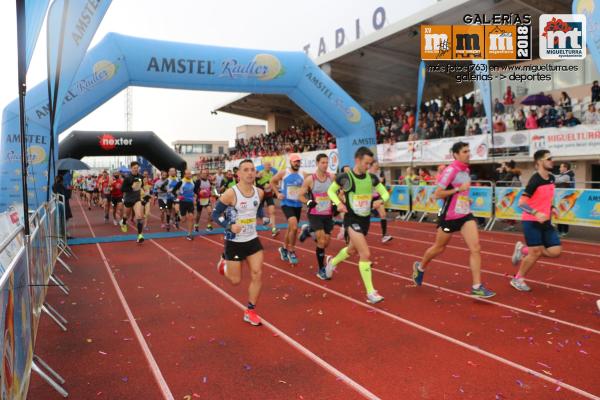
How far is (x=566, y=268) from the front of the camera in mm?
7977

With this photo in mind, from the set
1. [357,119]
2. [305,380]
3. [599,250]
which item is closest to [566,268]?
[599,250]

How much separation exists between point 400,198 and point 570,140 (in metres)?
5.87

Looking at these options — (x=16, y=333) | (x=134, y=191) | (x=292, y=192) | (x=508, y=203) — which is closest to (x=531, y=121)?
(x=508, y=203)

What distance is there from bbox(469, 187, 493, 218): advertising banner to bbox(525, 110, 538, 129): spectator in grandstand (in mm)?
4123

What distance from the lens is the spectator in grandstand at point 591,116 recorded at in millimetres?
14069

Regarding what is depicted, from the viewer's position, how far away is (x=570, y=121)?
14.7m

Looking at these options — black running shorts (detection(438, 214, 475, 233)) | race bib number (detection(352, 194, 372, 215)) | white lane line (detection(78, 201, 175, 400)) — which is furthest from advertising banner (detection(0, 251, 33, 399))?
black running shorts (detection(438, 214, 475, 233))

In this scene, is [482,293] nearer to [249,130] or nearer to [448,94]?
[448,94]

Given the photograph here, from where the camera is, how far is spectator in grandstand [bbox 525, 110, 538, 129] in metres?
16.0

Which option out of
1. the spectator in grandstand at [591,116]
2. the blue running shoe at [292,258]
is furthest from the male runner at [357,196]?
the spectator in grandstand at [591,116]

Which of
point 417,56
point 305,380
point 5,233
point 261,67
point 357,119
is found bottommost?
point 305,380

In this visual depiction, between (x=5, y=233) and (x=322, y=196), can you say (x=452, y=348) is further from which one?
(x=5, y=233)

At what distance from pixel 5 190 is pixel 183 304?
620 cm

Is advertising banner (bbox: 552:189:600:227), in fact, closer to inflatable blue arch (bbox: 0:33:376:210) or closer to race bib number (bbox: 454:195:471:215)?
inflatable blue arch (bbox: 0:33:376:210)
